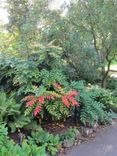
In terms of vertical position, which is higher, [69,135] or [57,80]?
[57,80]

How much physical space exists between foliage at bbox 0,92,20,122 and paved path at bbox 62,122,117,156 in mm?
1237

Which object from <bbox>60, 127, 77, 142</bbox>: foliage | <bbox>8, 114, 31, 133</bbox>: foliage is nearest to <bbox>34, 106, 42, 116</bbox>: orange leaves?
<bbox>8, 114, 31, 133</bbox>: foliage

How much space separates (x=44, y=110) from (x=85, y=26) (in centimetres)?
348

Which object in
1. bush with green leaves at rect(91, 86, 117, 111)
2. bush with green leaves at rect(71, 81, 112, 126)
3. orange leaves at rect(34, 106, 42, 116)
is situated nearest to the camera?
orange leaves at rect(34, 106, 42, 116)

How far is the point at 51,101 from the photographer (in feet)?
17.4

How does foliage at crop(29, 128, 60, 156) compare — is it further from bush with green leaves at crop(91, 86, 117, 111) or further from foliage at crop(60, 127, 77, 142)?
bush with green leaves at crop(91, 86, 117, 111)

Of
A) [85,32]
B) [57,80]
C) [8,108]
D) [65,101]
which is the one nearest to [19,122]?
[8,108]

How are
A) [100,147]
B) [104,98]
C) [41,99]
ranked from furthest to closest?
[104,98] < [100,147] < [41,99]

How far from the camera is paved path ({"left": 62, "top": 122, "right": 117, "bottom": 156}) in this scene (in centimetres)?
495

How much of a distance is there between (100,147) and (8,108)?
1.87 meters

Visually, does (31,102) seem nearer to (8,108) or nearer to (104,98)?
(8,108)

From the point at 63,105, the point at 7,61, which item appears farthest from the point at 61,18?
the point at 63,105

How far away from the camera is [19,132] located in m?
5.12

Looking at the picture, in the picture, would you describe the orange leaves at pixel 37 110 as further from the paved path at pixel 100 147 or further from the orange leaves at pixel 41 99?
the paved path at pixel 100 147
